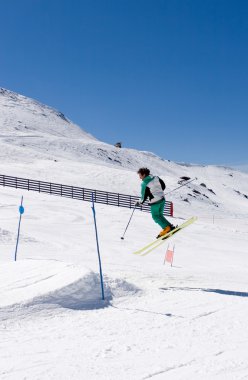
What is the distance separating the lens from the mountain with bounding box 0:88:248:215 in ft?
210

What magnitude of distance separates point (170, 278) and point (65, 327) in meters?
4.10

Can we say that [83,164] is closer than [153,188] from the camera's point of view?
No

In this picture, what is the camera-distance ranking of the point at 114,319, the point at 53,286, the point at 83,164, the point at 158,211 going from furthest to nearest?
1. the point at 83,164
2. the point at 158,211
3. the point at 53,286
4. the point at 114,319

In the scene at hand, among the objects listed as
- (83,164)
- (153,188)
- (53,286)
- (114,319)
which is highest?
(83,164)

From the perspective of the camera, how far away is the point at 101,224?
25.2 meters

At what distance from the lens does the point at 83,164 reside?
74.9 m

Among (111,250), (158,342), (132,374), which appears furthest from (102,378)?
(111,250)

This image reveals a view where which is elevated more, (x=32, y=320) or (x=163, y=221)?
(x=163, y=221)

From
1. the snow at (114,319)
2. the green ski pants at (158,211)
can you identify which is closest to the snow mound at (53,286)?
the snow at (114,319)

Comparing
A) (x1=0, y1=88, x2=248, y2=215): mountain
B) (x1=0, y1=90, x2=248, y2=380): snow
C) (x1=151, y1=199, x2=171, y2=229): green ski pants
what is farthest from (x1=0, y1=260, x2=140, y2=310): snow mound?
(x1=0, y1=88, x2=248, y2=215): mountain

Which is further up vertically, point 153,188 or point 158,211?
point 153,188

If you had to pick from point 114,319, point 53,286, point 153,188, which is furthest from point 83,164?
point 114,319

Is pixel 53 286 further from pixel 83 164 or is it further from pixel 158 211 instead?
pixel 83 164

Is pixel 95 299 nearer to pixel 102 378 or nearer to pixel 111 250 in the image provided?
pixel 102 378
